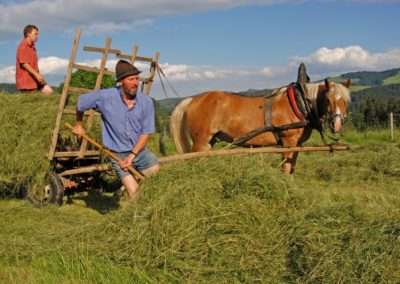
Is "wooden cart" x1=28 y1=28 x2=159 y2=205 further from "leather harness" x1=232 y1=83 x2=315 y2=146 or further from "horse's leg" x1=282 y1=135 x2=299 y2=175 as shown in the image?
"horse's leg" x1=282 y1=135 x2=299 y2=175

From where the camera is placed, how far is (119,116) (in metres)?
4.70

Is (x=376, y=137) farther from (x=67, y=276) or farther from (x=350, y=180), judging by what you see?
(x=67, y=276)

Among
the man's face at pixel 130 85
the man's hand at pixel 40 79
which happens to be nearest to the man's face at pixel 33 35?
the man's hand at pixel 40 79

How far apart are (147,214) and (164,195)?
0.75 feet

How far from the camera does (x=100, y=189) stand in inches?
310

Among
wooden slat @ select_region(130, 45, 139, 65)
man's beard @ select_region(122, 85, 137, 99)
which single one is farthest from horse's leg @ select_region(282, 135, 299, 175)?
man's beard @ select_region(122, 85, 137, 99)

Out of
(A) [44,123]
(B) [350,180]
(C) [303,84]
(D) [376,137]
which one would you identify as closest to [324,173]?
(B) [350,180]

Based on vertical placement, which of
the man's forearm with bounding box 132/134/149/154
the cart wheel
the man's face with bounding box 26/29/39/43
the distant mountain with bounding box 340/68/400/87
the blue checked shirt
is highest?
the distant mountain with bounding box 340/68/400/87

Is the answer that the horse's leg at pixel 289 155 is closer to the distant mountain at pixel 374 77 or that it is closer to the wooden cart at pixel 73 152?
the wooden cart at pixel 73 152

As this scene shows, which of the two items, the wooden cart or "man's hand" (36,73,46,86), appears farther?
"man's hand" (36,73,46,86)

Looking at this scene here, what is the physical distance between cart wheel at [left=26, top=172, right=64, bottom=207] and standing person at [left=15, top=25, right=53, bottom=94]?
4.98 feet

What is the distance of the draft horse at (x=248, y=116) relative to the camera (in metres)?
6.82

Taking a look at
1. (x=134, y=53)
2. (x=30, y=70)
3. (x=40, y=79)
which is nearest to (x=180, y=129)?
(x=134, y=53)

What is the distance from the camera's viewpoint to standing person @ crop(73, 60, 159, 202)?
15.4ft
